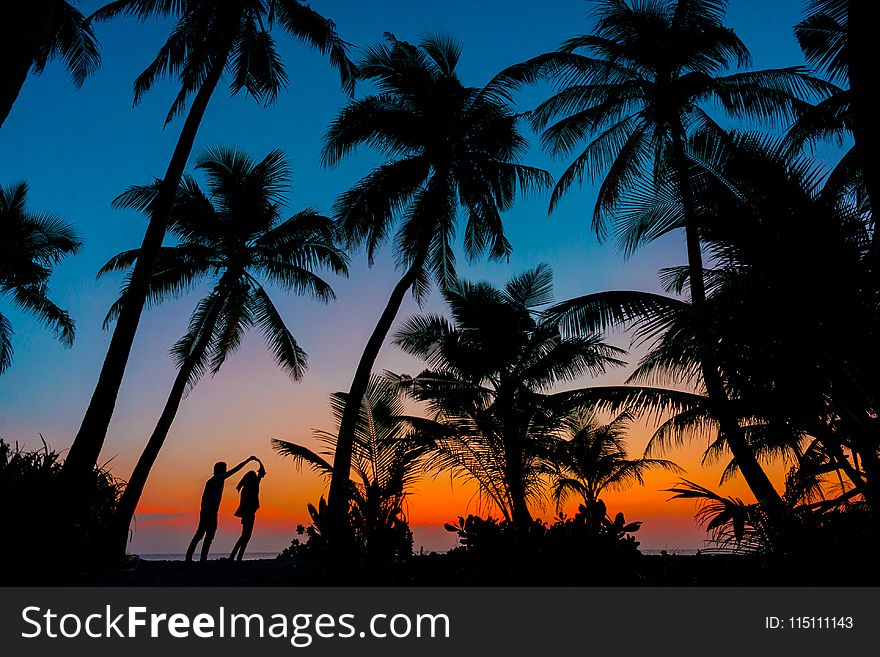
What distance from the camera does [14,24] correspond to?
3059 millimetres

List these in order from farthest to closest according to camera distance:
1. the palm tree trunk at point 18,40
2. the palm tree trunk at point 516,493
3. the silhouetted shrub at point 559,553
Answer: the palm tree trunk at point 516,493
the silhouetted shrub at point 559,553
the palm tree trunk at point 18,40

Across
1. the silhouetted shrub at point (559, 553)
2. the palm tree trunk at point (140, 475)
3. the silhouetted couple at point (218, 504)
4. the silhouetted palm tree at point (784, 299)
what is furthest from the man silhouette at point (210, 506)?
the silhouetted palm tree at point (784, 299)

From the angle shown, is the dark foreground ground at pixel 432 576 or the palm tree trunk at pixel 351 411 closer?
the dark foreground ground at pixel 432 576

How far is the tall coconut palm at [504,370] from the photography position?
1600 cm

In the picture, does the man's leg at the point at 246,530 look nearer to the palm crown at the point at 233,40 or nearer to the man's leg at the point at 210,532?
the man's leg at the point at 210,532

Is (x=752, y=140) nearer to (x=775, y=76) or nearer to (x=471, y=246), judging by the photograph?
(x=775, y=76)

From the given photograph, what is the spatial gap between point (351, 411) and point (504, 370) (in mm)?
7127

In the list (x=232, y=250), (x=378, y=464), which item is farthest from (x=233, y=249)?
(x=378, y=464)

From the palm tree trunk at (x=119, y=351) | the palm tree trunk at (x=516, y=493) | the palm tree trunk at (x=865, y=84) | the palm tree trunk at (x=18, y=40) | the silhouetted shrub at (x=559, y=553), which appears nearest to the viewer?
the palm tree trunk at (x=18, y=40)

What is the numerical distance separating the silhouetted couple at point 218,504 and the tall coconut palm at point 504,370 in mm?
5022

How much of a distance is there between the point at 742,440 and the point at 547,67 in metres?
9.93

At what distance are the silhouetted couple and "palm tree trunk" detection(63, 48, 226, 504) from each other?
236 centimetres

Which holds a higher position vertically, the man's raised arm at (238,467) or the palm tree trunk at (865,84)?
the palm tree trunk at (865,84)

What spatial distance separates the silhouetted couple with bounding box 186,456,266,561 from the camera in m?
10.6
